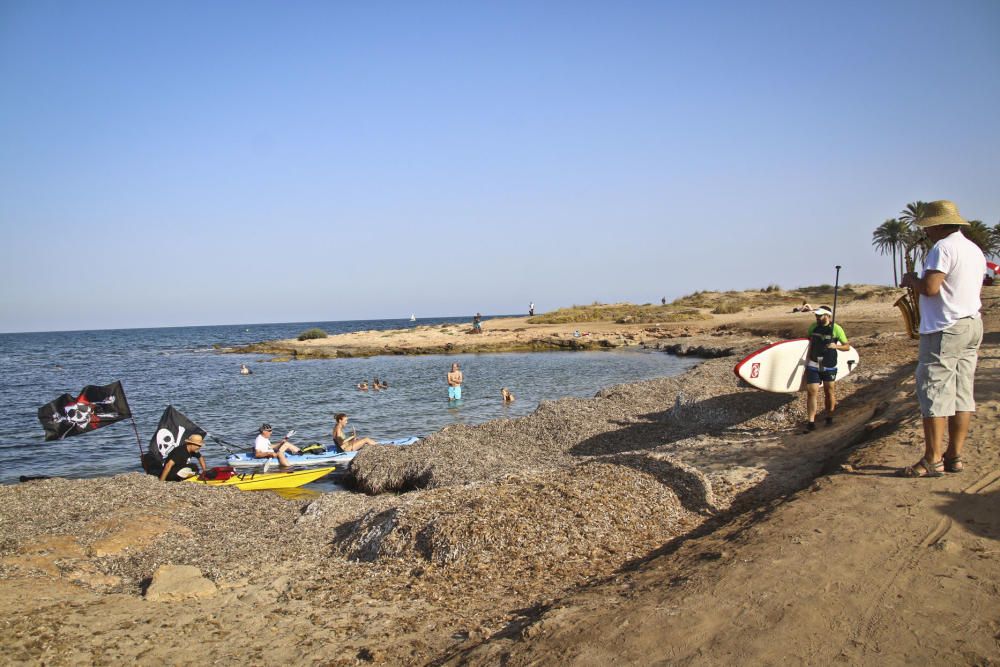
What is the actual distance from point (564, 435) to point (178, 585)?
30.2 ft

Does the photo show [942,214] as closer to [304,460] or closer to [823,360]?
[823,360]

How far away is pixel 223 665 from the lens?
4.66 metres

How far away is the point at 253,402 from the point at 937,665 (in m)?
26.8

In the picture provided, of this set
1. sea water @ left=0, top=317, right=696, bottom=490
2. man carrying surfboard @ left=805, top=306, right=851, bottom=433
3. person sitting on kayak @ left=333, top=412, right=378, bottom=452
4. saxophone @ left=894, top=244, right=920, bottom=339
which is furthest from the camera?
sea water @ left=0, top=317, right=696, bottom=490

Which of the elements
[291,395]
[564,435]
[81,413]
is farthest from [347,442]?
[291,395]

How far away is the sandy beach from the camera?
4.11 m

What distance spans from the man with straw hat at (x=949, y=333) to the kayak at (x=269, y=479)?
38.2 ft

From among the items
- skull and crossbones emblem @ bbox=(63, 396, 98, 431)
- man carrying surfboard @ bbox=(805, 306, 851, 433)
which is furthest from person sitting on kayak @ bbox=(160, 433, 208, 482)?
man carrying surfboard @ bbox=(805, 306, 851, 433)

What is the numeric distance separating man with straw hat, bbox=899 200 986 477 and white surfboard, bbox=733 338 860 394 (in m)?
7.06

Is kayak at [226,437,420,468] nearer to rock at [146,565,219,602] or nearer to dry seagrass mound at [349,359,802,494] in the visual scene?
dry seagrass mound at [349,359,802,494]

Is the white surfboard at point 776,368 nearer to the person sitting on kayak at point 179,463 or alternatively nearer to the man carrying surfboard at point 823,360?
the man carrying surfboard at point 823,360

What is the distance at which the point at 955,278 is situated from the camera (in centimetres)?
577

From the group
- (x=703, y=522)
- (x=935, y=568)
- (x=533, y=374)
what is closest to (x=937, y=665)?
(x=935, y=568)

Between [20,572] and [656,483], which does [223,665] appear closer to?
[20,572]
